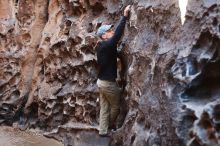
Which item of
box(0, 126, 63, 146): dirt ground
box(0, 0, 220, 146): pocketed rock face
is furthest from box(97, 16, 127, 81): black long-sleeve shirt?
box(0, 126, 63, 146): dirt ground

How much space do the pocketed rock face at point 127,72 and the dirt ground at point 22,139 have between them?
0.55 feet

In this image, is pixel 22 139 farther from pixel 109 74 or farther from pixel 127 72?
pixel 127 72

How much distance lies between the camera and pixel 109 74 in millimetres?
5582

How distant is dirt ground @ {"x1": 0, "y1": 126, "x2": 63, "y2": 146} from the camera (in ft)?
22.3

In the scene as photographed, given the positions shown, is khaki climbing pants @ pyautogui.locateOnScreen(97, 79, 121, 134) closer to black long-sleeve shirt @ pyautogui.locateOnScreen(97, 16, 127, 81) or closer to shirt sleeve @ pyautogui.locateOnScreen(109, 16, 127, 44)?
black long-sleeve shirt @ pyautogui.locateOnScreen(97, 16, 127, 81)

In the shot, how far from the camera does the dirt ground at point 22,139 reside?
681cm

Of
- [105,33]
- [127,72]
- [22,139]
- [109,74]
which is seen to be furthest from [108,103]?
[22,139]

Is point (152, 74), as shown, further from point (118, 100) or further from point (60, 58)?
point (60, 58)

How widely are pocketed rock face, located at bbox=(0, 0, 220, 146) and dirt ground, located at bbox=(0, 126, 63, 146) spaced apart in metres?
0.17

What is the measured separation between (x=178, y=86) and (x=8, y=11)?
639 centimetres

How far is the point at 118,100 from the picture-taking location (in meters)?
5.62

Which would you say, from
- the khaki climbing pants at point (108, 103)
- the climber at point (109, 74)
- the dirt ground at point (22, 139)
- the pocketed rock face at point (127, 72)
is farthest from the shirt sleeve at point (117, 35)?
the dirt ground at point (22, 139)

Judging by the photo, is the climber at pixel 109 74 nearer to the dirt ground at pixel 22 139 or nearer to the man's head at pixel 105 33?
the man's head at pixel 105 33

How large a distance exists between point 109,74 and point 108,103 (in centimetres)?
37
